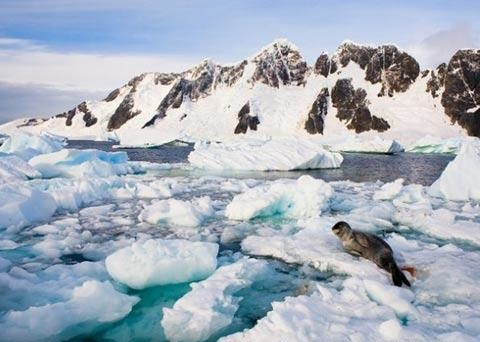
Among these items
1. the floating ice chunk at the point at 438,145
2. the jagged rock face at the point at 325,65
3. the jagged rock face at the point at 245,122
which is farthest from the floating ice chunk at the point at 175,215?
the jagged rock face at the point at 325,65

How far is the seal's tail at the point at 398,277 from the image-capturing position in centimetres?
669

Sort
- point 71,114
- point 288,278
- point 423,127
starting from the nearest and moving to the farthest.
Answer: point 288,278 < point 423,127 < point 71,114

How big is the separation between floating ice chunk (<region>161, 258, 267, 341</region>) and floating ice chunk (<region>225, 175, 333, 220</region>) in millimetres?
4906

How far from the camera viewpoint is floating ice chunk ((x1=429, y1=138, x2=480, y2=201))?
1634cm

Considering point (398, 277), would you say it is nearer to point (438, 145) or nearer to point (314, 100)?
point (438, 145)

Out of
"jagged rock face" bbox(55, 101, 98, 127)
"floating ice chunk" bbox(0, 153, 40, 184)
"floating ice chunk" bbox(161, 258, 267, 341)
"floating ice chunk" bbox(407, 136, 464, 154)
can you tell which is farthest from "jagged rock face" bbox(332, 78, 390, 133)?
"floating ice chunk" bbox(161, 258, 267, 341)

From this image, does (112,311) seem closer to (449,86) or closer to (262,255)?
(262,255)

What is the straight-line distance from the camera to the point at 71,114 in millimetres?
130750

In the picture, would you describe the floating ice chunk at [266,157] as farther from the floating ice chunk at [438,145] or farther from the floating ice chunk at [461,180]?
the floating ice chunk at [438,145]

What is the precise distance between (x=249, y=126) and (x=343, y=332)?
8238cm

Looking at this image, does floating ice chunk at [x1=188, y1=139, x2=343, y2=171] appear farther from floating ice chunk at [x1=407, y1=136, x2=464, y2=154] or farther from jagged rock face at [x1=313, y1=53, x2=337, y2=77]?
jagged rock face at [x1=313, y1=53, x2=337, y2=77]


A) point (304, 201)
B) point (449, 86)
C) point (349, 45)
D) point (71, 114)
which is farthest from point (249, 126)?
point (304, 201)

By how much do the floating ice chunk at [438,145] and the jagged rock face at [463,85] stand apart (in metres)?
25.9

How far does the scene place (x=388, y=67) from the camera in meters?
84.3
